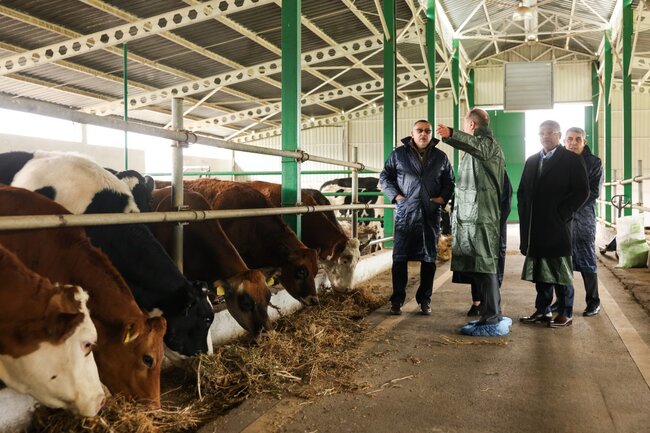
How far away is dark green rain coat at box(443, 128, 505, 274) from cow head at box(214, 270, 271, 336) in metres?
1.58

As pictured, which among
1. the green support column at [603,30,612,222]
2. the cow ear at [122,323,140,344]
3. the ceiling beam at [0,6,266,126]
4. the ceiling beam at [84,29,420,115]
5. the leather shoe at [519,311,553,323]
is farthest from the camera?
the ceiling beam at [84,29,420,115]

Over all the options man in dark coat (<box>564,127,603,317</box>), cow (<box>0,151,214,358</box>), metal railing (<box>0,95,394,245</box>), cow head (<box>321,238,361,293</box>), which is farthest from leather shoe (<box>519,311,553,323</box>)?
cow (<box>0,151,214,358</box>)

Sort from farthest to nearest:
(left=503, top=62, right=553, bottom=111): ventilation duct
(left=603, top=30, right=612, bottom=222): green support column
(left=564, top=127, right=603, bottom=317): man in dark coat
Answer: (left=503, top=62, right=553, bottom=111): ventilation duct → (left=603, top=30, right=612, bottom=222): green support column → (left=564, top=127, right=603, bottom=317): man in dark coat

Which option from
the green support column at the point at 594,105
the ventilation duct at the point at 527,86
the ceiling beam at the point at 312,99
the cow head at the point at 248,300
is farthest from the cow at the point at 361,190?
the green support column at the point at 594,105

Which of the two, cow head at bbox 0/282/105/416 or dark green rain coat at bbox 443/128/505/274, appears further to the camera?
dark green rain coat at bbox 443/128/505/274

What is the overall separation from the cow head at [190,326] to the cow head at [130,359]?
1.58 ft

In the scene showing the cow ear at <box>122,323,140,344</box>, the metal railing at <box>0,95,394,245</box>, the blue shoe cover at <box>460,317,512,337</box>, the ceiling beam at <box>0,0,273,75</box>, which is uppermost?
the ceiling beam at <box>0,0,273,75</box>

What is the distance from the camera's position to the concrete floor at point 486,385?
2.66 meters

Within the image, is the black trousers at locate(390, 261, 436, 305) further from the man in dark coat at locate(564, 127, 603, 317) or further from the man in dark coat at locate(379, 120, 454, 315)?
the man in dark coat at locate(564, 127, 603, 317)

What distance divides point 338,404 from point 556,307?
2.95m

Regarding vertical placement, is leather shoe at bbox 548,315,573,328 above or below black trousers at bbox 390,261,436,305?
below

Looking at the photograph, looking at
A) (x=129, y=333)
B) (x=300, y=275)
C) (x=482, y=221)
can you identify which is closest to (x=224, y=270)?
(x=300, y=275)

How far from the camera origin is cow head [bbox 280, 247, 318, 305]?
4809mm

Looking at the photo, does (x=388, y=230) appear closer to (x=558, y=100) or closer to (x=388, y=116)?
(x=388, y=116)
